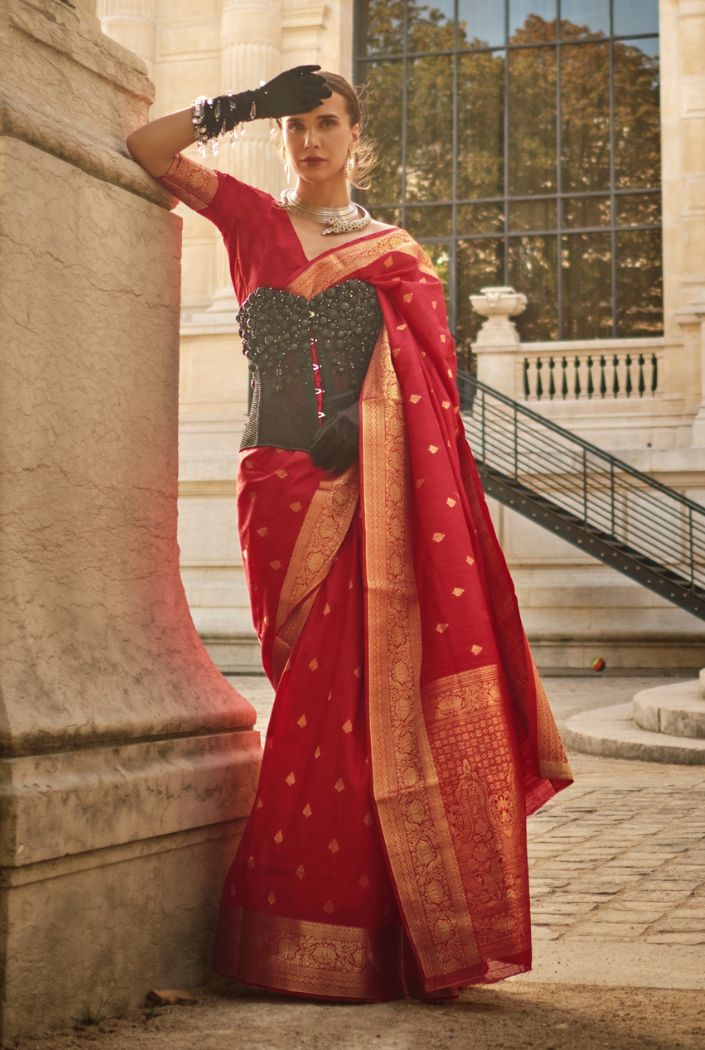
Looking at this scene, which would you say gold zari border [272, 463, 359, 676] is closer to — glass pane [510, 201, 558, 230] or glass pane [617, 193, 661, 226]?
glass pane [617, 193, 661, 226]

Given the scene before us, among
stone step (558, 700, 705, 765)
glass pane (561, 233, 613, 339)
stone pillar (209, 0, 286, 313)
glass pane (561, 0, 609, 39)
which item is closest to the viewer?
stone step (558, 700, 705, 765)

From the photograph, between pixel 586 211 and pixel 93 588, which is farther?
pixel 586 211

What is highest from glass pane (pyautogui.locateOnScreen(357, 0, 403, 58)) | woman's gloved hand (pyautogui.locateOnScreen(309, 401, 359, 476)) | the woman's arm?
glass pane (pyautogui.locateOnScreen(357, 0, 403, 58))

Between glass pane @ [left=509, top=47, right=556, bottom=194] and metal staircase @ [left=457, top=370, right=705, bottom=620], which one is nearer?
metal staircase @ [left=457, top=370, right=705, bottom=620]

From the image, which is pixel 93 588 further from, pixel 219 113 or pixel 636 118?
pixel 636 118

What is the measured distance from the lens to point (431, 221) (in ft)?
60.0

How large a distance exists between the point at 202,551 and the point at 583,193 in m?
6.30

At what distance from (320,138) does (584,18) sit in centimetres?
1538

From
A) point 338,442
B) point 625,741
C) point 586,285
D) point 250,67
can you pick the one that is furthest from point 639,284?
point 338,442

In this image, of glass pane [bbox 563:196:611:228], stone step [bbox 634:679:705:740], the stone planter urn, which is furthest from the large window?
stone step [bbox 634:679:705:740]

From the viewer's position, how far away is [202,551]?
633 inches

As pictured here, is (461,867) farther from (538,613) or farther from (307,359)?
(538,613)

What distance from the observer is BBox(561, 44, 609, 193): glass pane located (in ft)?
57.4

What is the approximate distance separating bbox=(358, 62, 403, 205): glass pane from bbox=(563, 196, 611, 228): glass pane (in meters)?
2.21
